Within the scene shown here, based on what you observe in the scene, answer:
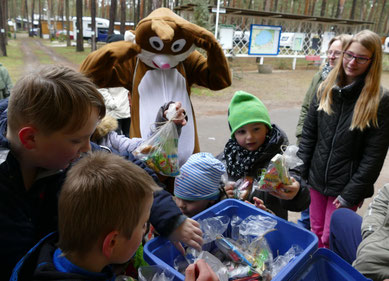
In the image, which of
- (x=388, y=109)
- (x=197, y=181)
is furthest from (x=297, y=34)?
(x=197, y=181)

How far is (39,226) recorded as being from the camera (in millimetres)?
1121

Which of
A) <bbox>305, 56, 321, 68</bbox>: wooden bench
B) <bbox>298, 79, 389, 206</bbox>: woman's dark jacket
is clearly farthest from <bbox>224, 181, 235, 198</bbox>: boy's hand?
<bbox>305, 56, 321, 68</bbox>: wooden bench

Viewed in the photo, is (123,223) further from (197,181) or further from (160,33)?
(160,33)

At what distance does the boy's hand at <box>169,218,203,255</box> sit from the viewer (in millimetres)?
1190

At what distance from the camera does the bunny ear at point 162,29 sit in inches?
81.1

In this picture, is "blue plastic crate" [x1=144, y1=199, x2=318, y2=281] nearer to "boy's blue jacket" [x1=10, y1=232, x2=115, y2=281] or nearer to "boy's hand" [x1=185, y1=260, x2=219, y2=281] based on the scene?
"boy's hand" [x1=185, y1=260, x2=219, y2=281]

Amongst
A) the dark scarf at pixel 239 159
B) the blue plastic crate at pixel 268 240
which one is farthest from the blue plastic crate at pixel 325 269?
the dark scarf at pixel 239 159

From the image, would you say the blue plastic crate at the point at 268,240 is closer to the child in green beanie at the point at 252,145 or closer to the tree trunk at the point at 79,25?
the child in green beanie at the point at 252,145

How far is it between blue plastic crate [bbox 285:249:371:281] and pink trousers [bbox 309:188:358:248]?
5.26ft

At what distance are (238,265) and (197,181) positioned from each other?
590mm

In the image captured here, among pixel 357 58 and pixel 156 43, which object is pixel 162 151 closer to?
pixel 156 43

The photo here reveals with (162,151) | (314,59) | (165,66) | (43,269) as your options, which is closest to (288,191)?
(162,151)

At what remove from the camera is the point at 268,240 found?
1.43 m

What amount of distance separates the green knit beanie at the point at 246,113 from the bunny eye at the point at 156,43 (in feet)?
2.34
